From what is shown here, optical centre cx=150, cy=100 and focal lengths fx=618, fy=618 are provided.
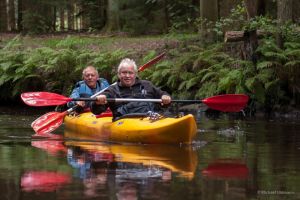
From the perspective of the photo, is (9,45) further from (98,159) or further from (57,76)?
(98,159)

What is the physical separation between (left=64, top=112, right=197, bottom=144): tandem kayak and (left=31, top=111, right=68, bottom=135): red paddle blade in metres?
0.99

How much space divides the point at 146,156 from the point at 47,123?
3813 mm

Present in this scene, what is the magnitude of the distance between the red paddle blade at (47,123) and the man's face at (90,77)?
0.79m

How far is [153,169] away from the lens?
6.41 metres

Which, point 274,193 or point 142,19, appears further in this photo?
point 142,19

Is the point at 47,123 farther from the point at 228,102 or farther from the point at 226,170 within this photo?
the point at 226,170

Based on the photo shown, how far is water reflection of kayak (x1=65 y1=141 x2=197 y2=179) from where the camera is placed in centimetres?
647

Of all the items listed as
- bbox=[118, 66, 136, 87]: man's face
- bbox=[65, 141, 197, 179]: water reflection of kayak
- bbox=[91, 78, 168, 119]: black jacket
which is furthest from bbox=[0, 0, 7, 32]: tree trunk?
bbox=[65, 141, 197, 179]: water reflection of kayak

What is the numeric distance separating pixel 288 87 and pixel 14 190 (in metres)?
10.5

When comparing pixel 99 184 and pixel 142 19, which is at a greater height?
pixel 142 19

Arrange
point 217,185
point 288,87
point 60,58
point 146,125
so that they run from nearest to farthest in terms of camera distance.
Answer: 1. point 217,185
2. point 146,125
3. point 288,87
4. point 60,58

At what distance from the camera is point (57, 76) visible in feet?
60.5

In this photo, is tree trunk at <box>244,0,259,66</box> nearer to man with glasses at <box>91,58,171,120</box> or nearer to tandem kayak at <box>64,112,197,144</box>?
man with glasses at <box>91,58,171,120</box>

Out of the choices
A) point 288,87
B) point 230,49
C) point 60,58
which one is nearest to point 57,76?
point 60,58
